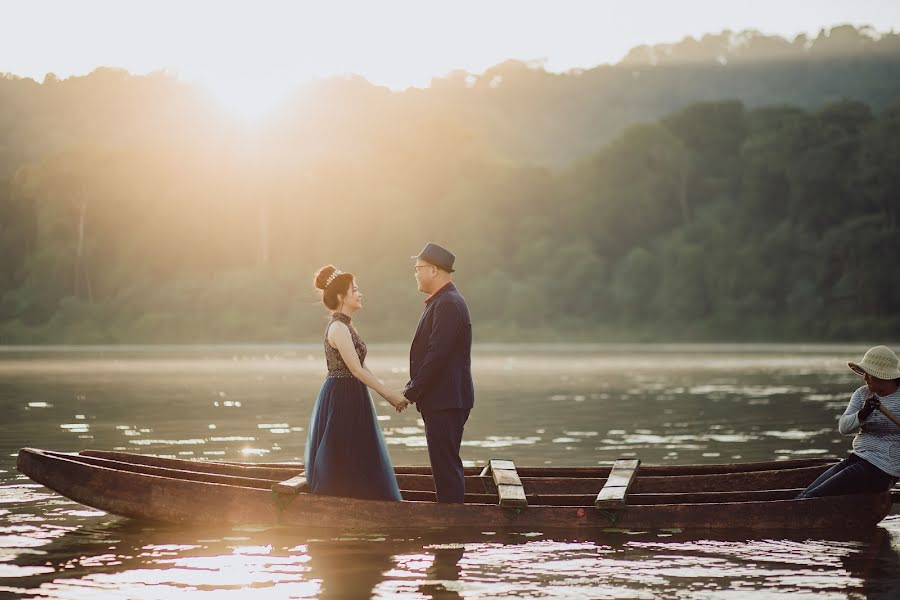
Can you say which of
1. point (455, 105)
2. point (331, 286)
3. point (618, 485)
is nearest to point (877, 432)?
point (618, 485)

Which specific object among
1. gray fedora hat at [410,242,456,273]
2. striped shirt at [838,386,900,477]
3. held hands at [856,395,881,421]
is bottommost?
striped shirt at [838,386,900,477]

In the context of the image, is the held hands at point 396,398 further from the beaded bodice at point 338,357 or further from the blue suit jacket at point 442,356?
the beaded bodice at point 338,357

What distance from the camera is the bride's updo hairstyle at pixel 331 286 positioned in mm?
12227

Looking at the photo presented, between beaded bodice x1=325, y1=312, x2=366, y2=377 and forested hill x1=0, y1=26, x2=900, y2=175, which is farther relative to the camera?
forested hill x1=0, y1=26, x2=900, y2=175

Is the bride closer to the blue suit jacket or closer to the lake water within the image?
the blue suit jacket

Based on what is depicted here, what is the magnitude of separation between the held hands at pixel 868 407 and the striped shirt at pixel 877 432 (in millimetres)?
39

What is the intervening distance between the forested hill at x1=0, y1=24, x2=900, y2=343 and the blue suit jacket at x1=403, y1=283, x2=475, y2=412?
8018 centimetres

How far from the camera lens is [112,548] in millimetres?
11977

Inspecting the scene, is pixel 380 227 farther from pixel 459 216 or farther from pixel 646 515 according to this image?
pixel 646 515

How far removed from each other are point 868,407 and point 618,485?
2.65 meters

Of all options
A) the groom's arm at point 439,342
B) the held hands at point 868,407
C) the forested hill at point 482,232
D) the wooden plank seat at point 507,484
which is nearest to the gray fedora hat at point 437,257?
the groom's arm at point 439,342

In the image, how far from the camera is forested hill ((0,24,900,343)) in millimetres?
93312

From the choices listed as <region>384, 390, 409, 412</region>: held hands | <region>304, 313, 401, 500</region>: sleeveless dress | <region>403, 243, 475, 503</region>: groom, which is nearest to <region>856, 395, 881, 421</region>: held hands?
<region>403, 243, 475, 503</region>: groom

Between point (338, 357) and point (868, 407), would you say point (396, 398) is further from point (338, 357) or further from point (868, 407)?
point (868, 407)
